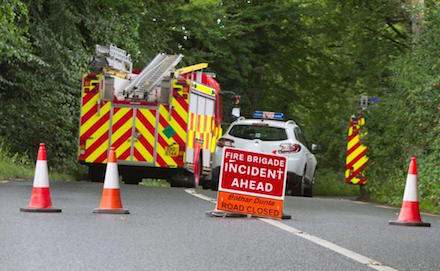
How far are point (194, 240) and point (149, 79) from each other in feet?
47.5

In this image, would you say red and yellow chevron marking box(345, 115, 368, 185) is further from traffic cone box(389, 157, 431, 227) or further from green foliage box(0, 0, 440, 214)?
traffic cone box(389, 157, 431, 227)

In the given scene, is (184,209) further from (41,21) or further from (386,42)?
(386,42)

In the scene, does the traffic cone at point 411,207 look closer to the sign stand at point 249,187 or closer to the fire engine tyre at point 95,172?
the sign stand at point 249,187

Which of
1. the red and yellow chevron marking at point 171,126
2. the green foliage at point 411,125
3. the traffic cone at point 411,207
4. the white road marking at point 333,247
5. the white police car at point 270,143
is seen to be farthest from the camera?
the red and yellow chevron marking at point 171,126

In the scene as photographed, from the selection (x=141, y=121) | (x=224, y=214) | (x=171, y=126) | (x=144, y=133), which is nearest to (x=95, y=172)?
(x=144, y=133)

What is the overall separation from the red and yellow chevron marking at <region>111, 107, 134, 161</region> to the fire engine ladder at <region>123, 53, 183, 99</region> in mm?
369

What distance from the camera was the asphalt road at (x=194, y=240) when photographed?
8695 millimetres

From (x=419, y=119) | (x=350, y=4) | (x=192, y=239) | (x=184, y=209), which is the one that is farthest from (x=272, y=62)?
(x=192, y=239)

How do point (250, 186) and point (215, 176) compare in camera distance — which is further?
point (215, 176)

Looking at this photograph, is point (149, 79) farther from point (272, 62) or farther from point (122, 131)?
point (272, 62)

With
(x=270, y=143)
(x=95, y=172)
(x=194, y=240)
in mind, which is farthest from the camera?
(x=95, y=172)

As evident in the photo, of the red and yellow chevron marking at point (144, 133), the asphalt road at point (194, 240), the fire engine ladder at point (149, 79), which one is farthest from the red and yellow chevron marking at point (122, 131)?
the asphalt road at point (194, 240)

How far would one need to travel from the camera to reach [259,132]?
24078 millimetres

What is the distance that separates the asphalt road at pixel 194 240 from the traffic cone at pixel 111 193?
0.20m
